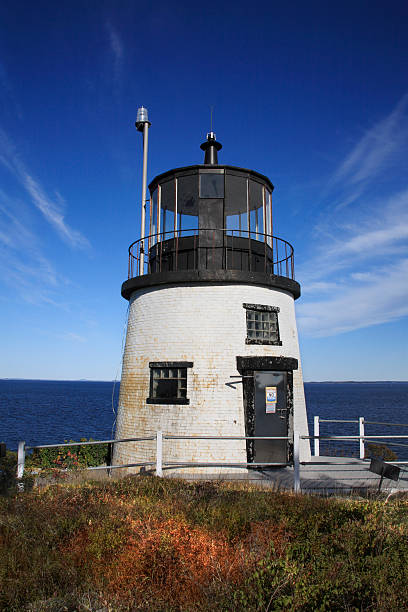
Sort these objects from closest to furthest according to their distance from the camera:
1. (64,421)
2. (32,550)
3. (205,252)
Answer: (32,550) → (205,252) → (64,421)

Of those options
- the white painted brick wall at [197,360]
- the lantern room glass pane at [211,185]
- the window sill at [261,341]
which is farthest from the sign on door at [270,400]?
the lantern room glass pane at [211,185]

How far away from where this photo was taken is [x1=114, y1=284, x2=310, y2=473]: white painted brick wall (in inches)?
436

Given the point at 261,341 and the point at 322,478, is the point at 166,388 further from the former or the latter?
the point at 322,478

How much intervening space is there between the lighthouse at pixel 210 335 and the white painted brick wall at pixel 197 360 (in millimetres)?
26

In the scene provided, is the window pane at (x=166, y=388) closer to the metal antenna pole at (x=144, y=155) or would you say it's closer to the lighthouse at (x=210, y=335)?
the lighthouse at (x=210, y=335)

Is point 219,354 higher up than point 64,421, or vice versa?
point 219,354

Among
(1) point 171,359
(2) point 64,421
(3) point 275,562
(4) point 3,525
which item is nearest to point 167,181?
(1) point 171,359

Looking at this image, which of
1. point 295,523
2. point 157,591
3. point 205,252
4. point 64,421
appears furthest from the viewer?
point 64,421

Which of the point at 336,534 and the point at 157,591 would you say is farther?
the point at 336,534

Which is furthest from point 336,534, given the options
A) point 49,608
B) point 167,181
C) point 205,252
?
point 167,181

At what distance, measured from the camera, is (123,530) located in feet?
19.3

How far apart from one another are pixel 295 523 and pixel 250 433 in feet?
16.2

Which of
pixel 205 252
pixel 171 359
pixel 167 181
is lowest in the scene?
pixel 171 359

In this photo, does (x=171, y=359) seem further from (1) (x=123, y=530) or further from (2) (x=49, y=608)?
(2) (x=49, y=608)
